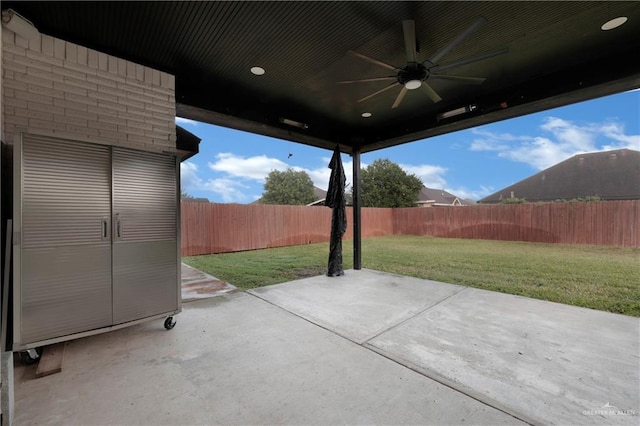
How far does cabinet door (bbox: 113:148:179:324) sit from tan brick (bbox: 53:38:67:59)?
103cm

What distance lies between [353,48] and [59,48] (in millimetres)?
2740

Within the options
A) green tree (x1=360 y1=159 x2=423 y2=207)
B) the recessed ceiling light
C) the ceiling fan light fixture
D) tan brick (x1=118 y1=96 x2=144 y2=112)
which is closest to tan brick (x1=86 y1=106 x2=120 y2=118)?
tan brick (x1=118 y1=96 x2=144 y2=112)

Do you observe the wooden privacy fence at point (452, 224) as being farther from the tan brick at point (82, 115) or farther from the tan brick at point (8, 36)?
the tan brick at point (8, 36)

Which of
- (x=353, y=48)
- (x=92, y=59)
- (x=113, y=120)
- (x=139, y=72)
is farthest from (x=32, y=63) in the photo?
(x=353, y=48)

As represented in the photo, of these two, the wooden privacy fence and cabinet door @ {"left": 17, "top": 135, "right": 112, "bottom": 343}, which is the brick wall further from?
the wooden privacy fence

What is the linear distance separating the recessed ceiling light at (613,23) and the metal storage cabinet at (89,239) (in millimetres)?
4203

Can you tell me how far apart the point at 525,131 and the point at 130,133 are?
27.6 metres

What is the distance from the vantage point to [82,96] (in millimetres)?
2494

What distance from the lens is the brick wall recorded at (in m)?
2.20

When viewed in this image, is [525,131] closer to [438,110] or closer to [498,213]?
[498,213]

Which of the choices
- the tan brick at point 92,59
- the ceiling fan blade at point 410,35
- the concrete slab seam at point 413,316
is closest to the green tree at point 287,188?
the concrete slab seam at point 413,316

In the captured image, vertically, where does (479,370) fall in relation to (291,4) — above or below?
below

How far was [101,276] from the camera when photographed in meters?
2.25

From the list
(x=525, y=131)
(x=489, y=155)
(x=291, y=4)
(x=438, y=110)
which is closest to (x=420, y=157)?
(x=489, y=155)
